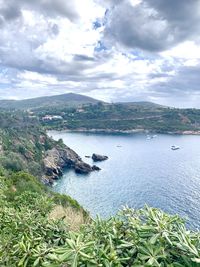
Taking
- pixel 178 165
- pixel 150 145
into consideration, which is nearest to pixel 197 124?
pixel 150 145

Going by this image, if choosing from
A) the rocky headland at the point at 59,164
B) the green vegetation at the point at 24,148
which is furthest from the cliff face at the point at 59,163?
the green vegetation at the point at 24,148

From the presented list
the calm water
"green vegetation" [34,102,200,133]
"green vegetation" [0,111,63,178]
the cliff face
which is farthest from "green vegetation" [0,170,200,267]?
"green vegetation" [34,102,200,133]

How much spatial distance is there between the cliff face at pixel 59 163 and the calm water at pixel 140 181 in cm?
250

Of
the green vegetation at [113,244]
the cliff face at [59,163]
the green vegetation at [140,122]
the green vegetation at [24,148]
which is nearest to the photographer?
the green vegetation at [113,244]

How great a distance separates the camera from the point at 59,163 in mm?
90250

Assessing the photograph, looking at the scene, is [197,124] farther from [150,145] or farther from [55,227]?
[55,227]

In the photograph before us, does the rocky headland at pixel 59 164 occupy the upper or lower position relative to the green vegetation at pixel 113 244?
lower

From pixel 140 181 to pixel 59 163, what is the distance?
28820mm

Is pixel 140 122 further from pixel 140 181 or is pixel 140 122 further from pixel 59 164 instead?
pixel 140 181

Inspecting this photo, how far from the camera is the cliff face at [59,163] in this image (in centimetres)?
7981

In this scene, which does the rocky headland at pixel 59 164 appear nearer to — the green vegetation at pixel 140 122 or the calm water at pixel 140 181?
the calm water at pixel 140 181

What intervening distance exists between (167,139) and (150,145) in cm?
2018

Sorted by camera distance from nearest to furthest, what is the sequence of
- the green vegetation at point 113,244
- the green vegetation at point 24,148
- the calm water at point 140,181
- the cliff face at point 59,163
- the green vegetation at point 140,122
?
the green vegetation at point 113,244 < the calm water at point 140,181 < the green vegetation at point 24,148 < the cliff face at point 59,163 < the green vegetation at point 140,122

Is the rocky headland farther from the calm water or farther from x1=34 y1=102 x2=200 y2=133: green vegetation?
x1=34 y1=102 x2=200 y2=133: green vegetation
